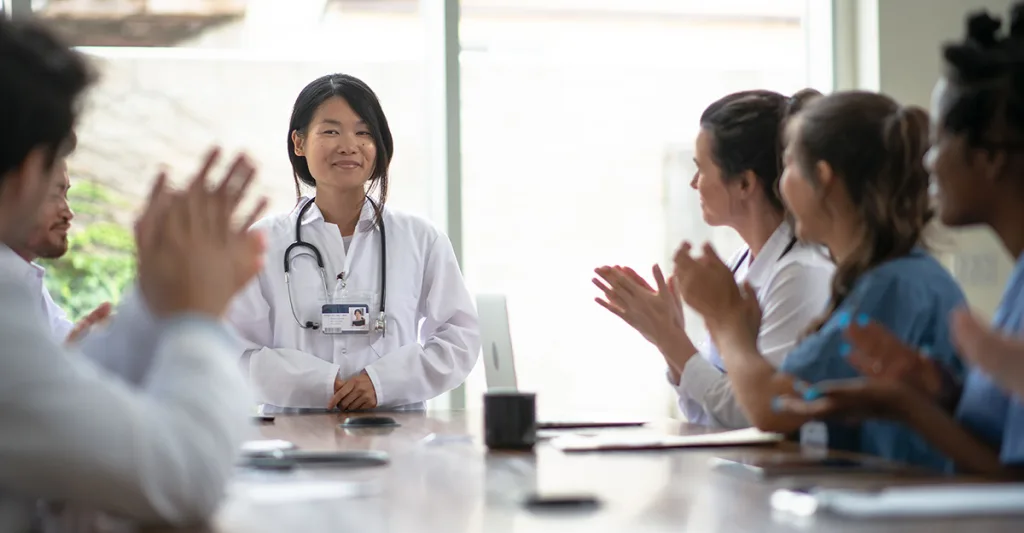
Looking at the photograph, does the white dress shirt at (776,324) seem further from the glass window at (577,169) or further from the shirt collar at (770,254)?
the glass window at (577,169)

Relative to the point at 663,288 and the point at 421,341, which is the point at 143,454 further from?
the point at 421,341

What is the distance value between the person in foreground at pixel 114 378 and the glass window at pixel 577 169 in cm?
317

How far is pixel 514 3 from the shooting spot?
4.59 meters

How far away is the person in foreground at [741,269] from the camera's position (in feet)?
7.68

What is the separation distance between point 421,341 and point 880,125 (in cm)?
166

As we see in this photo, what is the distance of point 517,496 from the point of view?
1388 mm

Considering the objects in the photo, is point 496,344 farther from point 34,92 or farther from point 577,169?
point 577,169

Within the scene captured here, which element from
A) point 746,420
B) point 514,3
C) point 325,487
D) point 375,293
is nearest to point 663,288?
point 746,420

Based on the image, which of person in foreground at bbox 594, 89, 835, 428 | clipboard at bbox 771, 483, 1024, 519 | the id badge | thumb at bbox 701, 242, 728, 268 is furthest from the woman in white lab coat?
clipboard at bbox 771, 483, 1024, 519

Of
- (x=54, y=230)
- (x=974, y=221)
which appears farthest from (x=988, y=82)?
(x=54, y=230)

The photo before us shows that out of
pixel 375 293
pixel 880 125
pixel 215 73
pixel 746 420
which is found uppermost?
pixel 215 73

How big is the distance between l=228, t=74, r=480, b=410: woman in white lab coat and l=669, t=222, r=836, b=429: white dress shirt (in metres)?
0.84

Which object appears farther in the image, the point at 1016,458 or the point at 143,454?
the point at 1016,458

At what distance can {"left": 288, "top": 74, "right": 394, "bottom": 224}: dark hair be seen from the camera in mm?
3289
